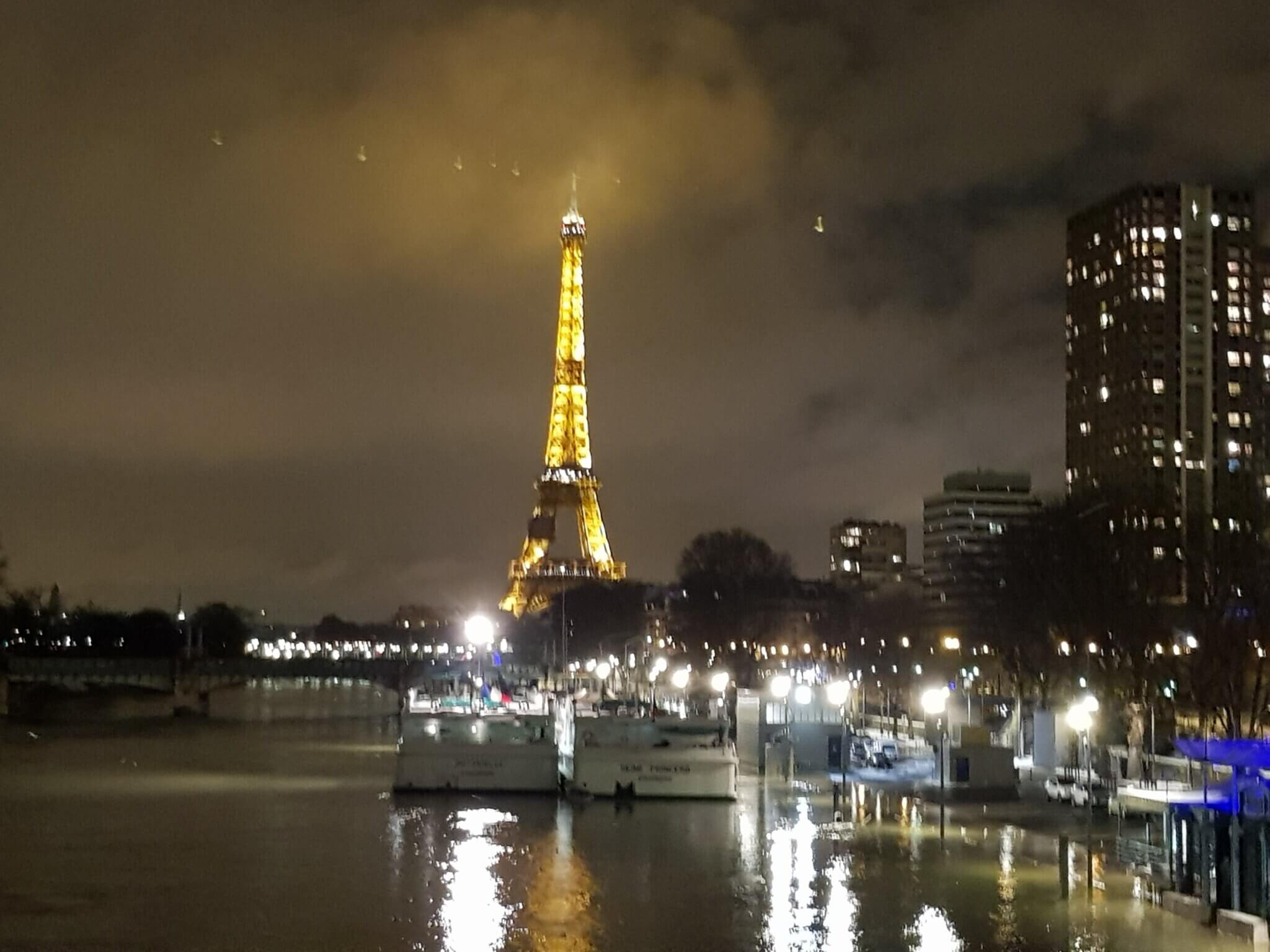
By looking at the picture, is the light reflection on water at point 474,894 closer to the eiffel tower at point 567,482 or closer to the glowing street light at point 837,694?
the glowing street light at point 837,694

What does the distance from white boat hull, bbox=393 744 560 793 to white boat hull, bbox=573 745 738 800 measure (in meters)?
1.22

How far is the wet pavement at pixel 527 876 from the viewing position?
24.4 meters

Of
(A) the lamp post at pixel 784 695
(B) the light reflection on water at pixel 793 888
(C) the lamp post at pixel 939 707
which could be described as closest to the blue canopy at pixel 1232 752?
(B) the light reflection on water at pixel 793 888

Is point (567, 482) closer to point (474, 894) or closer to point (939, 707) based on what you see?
point (939, 707)

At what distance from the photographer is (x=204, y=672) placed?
105 m

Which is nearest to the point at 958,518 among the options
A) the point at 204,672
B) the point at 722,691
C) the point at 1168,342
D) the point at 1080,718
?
the point at 1168,342

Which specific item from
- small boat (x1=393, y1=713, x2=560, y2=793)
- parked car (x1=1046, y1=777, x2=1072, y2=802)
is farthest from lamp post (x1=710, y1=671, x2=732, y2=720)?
parked car (x1=1046, y1=777, x2=1072, y2=802)

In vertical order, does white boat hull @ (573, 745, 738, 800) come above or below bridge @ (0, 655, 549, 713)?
below

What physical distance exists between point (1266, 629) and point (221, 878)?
3375 centimetres

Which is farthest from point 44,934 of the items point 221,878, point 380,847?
point 380,847

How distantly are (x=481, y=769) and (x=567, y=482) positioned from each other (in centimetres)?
8433

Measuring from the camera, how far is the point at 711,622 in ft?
308

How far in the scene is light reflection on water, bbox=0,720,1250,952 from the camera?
24344 millimetres

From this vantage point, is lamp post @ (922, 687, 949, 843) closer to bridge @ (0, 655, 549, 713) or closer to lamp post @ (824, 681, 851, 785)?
lamp post @ (824, 681, 851, 785)
